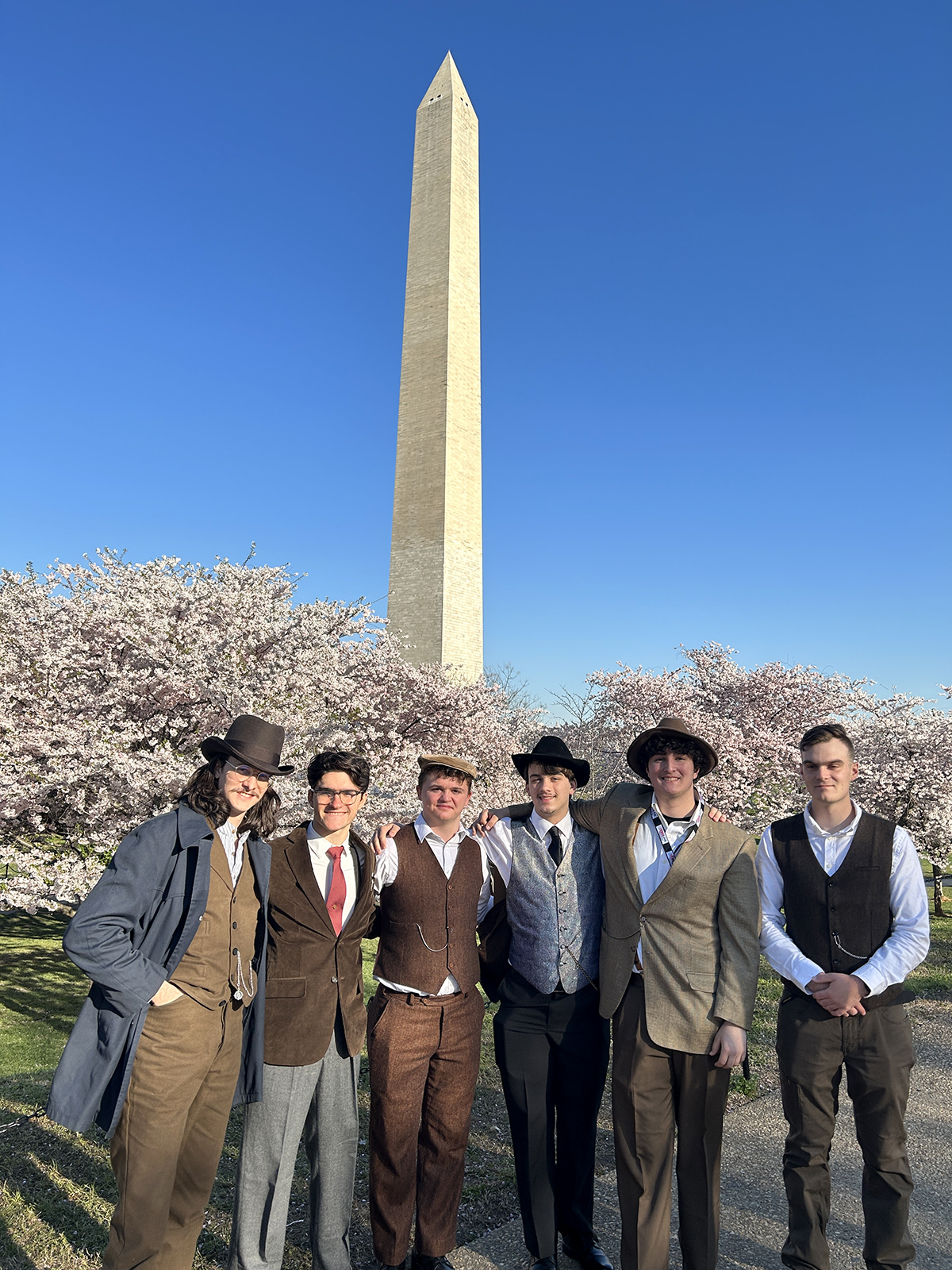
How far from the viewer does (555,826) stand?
3400 millimetres

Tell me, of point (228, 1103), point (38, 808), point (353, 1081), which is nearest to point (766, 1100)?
point (353, 1081)

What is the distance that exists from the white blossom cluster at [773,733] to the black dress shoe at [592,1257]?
8.04m

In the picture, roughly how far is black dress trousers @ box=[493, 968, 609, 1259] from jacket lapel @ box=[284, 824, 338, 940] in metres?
0.84

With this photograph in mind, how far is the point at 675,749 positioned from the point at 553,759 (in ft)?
1.60

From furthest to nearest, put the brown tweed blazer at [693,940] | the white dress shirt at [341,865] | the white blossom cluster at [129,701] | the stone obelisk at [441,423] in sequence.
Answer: the stone obelisk at [441,423] < the white blossom cluster at [129,701] < the white dress shirt at [341,865] < the brown tweed blazer at [693,940]

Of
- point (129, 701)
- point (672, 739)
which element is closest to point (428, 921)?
point (672, 739)

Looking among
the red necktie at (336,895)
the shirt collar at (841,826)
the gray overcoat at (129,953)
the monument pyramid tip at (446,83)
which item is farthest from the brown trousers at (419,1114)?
the monument pyramid tip at (446,83)

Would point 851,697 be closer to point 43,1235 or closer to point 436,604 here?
point 436,604

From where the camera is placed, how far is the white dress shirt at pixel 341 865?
311cm

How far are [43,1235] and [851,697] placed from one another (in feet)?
45.8

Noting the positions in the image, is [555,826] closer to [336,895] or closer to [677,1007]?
[677,1007]

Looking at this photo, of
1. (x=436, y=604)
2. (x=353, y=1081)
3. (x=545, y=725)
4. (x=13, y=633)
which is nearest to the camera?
(x=353, y=1081)

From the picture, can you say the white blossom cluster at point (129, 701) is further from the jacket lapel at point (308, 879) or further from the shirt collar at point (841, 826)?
the shirt collar at point (841, 826)

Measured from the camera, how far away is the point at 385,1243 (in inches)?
120
